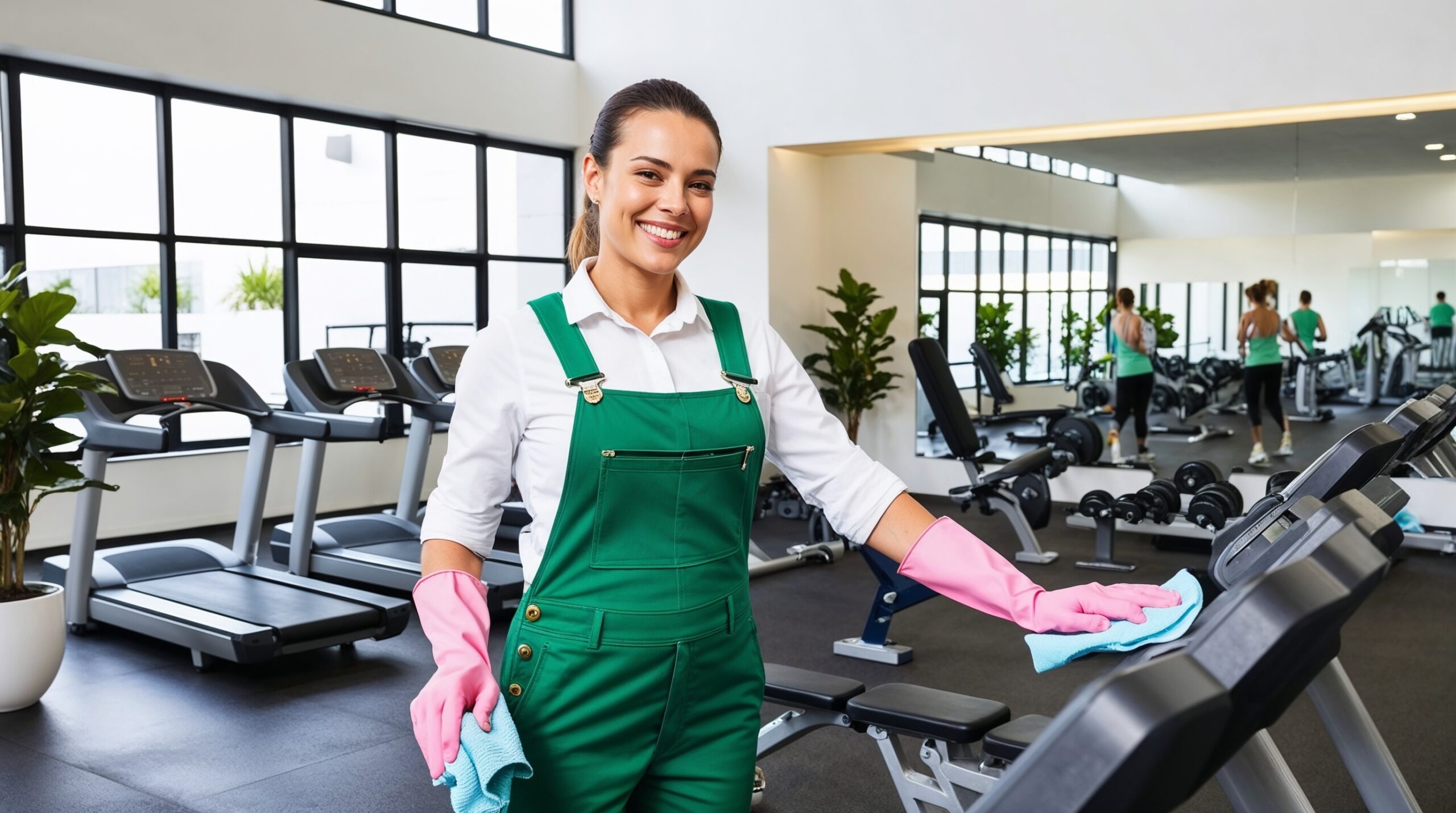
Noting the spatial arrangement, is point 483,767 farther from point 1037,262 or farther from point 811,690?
point 1037,262

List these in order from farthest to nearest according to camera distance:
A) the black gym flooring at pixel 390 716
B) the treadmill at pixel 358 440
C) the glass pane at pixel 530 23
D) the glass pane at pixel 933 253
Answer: the glass pane at pixel 530 23 → the glass pane at pixel 933 253 → the treadmill at pixel 358 440 → the black gym flooring at pixel 390 716

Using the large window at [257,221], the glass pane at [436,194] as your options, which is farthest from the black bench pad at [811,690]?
the glass pane at [436,194]

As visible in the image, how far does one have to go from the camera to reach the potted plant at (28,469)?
13.1ft

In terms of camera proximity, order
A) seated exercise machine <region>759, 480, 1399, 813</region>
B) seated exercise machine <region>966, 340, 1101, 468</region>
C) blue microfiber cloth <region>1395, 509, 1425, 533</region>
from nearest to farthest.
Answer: seated exercise machine <region>759, 480, 1399, 813</region> → blue microfiber cloth <region>1395, 509, 1425, 533</region> → seated exercise machine <region>966, 340, 1101, 468</region>

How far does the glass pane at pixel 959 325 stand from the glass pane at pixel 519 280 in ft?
9.52

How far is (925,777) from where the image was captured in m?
2.58

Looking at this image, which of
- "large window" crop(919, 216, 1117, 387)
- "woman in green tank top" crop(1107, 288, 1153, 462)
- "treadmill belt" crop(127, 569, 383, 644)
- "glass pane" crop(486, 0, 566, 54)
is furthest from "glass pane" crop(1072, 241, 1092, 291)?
"treadmill belt" crop(127, 569, 383, 644)

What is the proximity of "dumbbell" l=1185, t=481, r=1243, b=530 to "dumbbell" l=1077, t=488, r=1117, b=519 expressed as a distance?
47 cm

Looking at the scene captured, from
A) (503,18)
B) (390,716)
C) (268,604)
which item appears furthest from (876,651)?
(503,18)

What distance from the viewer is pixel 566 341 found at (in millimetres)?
1431

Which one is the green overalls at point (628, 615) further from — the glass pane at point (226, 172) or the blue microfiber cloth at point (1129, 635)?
the glass pane at point (226, 172)

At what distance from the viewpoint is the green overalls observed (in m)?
1.39

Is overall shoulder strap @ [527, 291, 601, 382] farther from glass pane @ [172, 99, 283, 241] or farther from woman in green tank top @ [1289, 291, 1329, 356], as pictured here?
woman in green tank top @ [1289, 291, 1329, 356]

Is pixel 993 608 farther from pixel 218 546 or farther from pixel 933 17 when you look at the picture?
pixel 933 17
